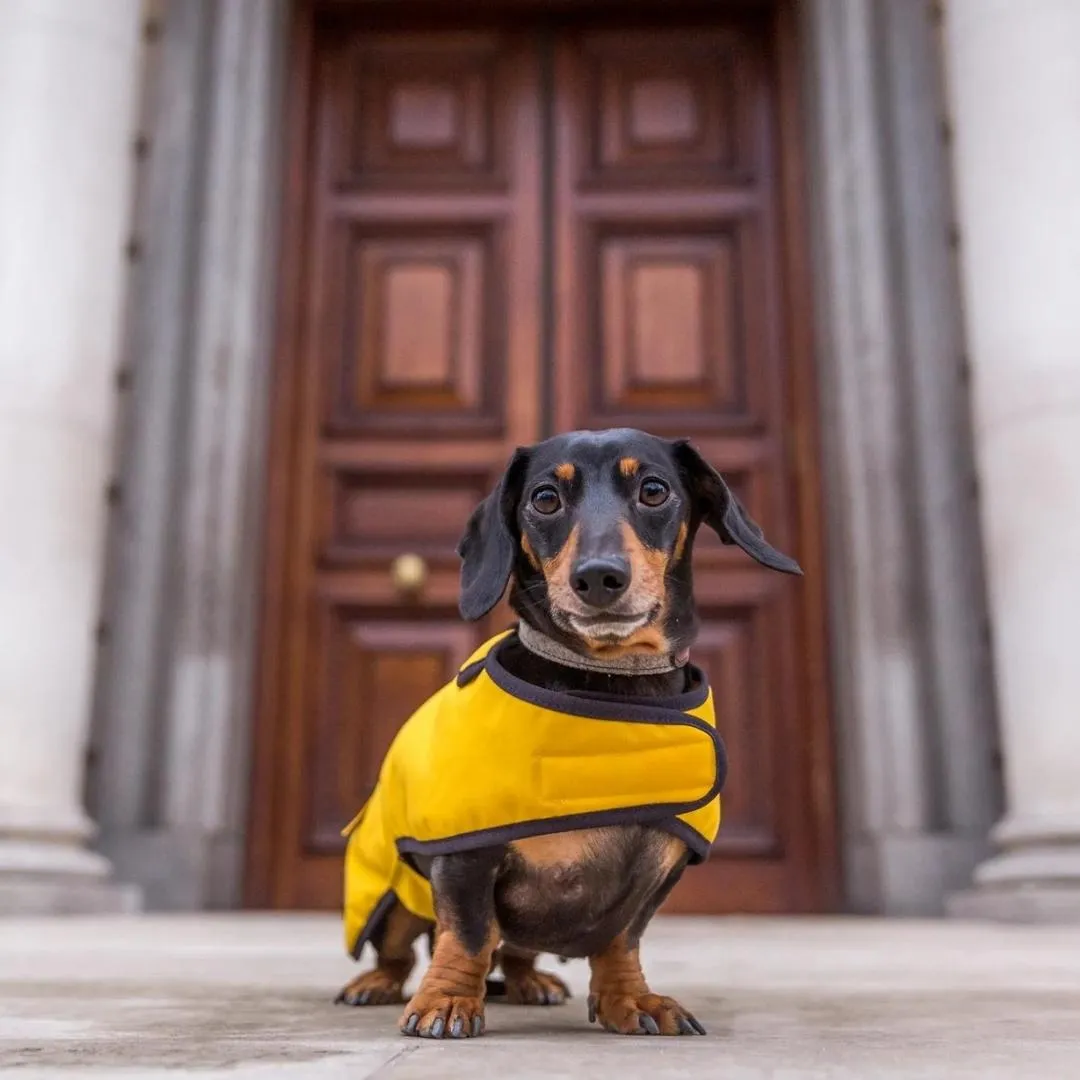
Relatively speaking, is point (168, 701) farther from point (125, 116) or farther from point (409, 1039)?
point (409, 1039)

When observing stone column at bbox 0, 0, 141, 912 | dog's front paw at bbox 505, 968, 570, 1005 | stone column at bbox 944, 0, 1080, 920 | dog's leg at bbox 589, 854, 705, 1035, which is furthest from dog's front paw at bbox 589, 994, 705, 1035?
stone column at bbox 0, 0, 141, 912

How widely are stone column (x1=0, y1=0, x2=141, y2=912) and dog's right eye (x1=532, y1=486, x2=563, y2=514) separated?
90.4 inches

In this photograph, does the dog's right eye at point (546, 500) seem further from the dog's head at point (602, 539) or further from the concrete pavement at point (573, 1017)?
the concrete pavement at point (573, 1017)

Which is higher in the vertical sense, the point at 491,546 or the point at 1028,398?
the point at 1028,398

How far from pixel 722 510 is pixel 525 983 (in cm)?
63

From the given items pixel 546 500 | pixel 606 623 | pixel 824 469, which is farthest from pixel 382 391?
pixel 606 623

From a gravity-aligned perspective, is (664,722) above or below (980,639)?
below

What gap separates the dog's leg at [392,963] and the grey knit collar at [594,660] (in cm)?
42

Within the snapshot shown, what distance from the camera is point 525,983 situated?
4.81 ft

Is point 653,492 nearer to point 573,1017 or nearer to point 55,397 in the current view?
point 573,1017

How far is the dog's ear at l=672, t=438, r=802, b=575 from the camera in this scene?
1232 mm

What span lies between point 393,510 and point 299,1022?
2.86 metres

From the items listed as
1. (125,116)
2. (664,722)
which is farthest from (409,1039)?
(125,116)

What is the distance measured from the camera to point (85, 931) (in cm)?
254
